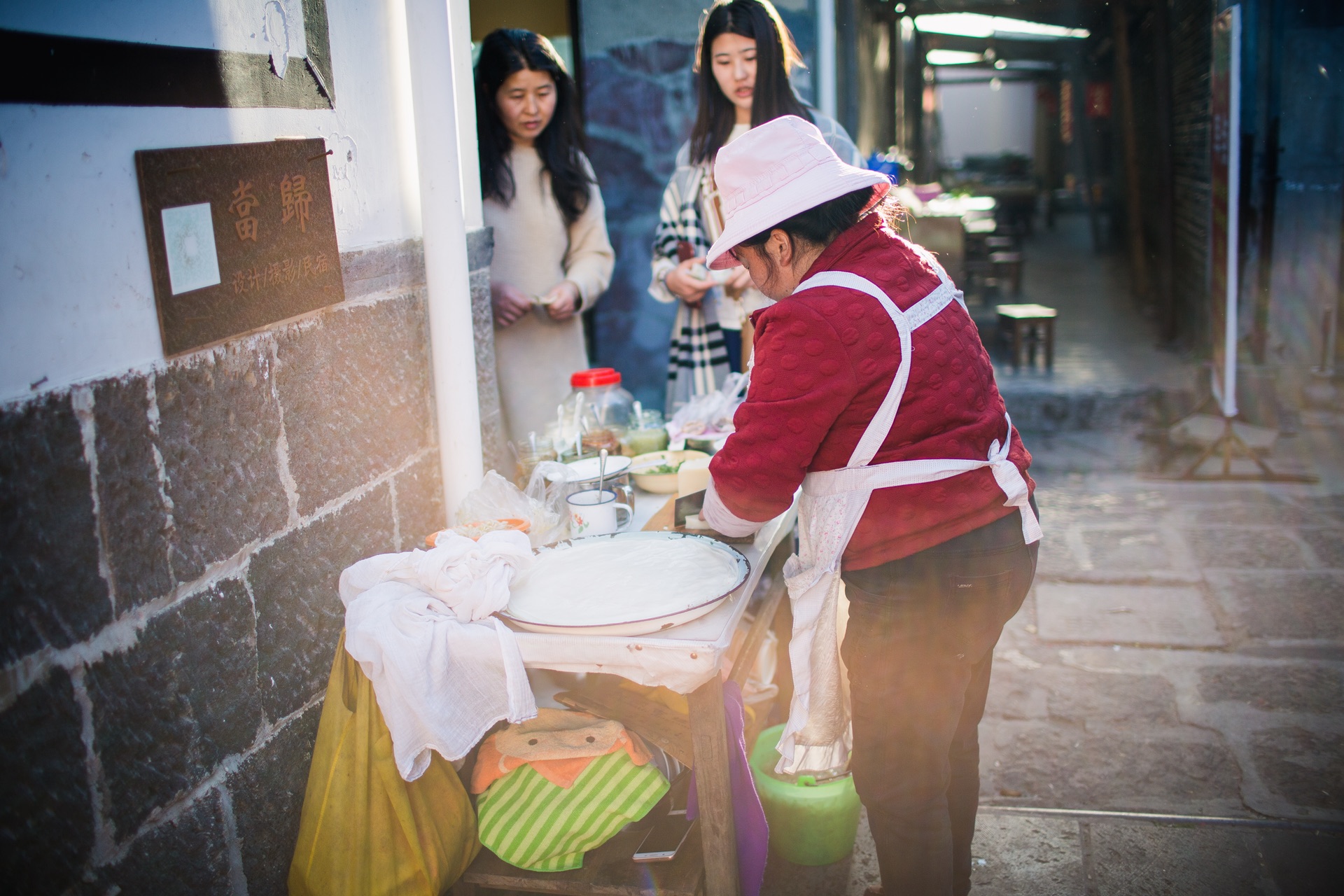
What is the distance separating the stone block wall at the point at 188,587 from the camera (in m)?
1.62

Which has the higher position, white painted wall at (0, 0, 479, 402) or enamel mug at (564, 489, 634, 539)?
white painted wall at (0, 0, 479, 402)

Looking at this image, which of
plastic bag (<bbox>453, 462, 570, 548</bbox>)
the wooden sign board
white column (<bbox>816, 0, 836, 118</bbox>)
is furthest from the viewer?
white column (<bbox>816, 0, 836, 118</bbox>)

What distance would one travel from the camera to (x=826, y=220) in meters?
2.13

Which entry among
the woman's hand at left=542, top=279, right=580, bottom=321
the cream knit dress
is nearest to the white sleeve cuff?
the woman's hand at left=542, top=279, right=580, bottom=321

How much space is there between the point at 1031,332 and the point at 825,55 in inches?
137

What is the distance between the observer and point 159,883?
1.90 m

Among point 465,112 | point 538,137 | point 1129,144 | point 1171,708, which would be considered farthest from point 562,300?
point 1129,144

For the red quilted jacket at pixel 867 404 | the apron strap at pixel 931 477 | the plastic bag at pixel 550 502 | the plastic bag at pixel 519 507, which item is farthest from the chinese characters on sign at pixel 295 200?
the apron strap at pixel 931 477

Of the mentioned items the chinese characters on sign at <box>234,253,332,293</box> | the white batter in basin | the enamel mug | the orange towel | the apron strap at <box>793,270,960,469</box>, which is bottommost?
the orange towel

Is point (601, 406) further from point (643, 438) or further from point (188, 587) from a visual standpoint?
point (188, 587)

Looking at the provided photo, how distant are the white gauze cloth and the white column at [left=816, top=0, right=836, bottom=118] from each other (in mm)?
4835

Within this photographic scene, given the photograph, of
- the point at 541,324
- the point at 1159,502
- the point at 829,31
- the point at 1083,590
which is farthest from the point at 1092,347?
the point at 541,324

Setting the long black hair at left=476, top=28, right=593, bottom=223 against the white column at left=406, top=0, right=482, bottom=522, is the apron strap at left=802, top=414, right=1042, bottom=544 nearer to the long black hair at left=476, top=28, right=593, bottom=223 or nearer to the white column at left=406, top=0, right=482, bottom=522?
the white column at left=406, top=0, right=482, bottom=522

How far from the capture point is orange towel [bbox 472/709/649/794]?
94.8 inches
